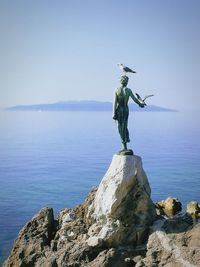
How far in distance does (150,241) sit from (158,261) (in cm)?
116

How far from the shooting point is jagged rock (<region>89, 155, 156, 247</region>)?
1900 cm

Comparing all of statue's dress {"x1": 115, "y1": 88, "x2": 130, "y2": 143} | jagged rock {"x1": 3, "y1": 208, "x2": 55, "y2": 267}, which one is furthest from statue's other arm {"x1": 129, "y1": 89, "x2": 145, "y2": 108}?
jagged rock {"x1": 3, "y1": 208, "x2": 55, "y2": 267}

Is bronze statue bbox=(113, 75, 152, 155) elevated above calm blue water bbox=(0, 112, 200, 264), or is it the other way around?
bronze statue bbox=(113, 75, 152, 155)

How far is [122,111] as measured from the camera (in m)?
20.5

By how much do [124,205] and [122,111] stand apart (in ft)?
15.1

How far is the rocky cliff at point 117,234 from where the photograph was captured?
57.1 ft

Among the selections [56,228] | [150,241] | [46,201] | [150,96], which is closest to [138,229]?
[150,241]

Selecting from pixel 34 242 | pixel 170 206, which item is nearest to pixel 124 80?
pixel 34 242

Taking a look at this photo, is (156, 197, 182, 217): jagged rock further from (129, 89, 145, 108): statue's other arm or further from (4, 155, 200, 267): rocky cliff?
(129, 89, 145, 108): statue's other arm

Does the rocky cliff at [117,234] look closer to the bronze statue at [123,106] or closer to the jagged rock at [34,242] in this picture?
the jagged rock at [34,242]

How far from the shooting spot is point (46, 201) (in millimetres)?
47906

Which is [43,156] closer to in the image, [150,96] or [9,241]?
[9,241]

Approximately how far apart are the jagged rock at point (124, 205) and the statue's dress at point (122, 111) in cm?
122

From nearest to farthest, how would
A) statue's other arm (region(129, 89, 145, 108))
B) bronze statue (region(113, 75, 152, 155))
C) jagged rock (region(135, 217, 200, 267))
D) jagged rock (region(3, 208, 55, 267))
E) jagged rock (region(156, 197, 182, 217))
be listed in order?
jagged rock (region(135, 217, 200, 267))
jagged rock (region(3, 208, 55, 267))
statue's other arm (region(129, 89, 145, 108))
bronze statue (region(113, 75, 152, 155))
jagged rock (region(156, 197, 182, 217))
